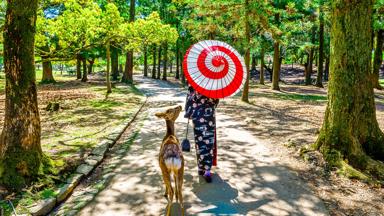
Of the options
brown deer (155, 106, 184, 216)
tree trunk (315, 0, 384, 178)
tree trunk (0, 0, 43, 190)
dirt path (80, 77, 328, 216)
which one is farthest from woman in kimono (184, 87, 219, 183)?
tree trunk (0, 0, 43, 190)

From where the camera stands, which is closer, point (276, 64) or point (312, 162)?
point (312, 162)

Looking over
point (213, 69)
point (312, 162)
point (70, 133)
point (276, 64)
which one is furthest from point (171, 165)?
point (276, 64)

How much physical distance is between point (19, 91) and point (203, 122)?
3.01m

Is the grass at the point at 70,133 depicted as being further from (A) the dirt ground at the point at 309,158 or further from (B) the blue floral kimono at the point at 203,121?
(A) the dirt ground at the point at 309,158

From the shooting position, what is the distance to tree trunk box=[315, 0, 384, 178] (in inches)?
262

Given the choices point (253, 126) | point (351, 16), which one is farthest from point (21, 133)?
point (253, 126)

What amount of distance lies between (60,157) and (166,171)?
130 inches

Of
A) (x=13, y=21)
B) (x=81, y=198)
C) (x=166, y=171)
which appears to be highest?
(x=13, y=21)

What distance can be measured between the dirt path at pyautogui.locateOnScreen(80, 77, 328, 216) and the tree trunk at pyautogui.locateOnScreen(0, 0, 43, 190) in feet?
4.32

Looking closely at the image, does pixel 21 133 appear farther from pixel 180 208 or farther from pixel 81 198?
pixel 180 208

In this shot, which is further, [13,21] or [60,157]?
[60,157]

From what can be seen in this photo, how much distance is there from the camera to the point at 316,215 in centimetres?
480

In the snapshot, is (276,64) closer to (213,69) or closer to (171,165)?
(213,69)

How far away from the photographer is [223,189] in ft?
18.8
